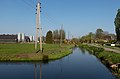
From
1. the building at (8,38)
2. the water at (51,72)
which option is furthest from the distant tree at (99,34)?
the water at (51,72)

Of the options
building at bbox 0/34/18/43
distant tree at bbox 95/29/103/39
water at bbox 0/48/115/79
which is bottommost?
water at bbox 0/48/115/79

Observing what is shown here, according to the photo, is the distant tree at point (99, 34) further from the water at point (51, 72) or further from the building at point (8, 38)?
the water at point (51, 72)

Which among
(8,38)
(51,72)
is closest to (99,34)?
(8,38)

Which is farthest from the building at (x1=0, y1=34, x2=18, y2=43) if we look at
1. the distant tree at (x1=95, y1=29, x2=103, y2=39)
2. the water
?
the water

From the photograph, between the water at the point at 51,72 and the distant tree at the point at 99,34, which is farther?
the distant tree at the point at 99,34

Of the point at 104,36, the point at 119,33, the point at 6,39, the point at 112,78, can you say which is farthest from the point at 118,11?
the point at 6,39

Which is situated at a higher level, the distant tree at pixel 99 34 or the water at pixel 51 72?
the distant tree at pixel 99 34

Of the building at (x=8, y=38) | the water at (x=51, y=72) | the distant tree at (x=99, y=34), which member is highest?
the distant tree at (x=99, y=34)

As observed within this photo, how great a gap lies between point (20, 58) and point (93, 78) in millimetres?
17707

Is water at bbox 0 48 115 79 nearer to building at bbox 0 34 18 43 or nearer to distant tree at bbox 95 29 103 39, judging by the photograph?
distant tree at bbox 95 29 103 39

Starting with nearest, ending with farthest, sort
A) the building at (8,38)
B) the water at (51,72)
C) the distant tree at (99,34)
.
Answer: the water at (51,72), the building at (8,38), the distant tree at (99,34)

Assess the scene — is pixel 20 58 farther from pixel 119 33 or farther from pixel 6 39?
pixel 6 39

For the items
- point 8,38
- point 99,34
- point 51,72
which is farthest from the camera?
point 99,34

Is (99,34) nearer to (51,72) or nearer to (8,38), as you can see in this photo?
(8,38)
